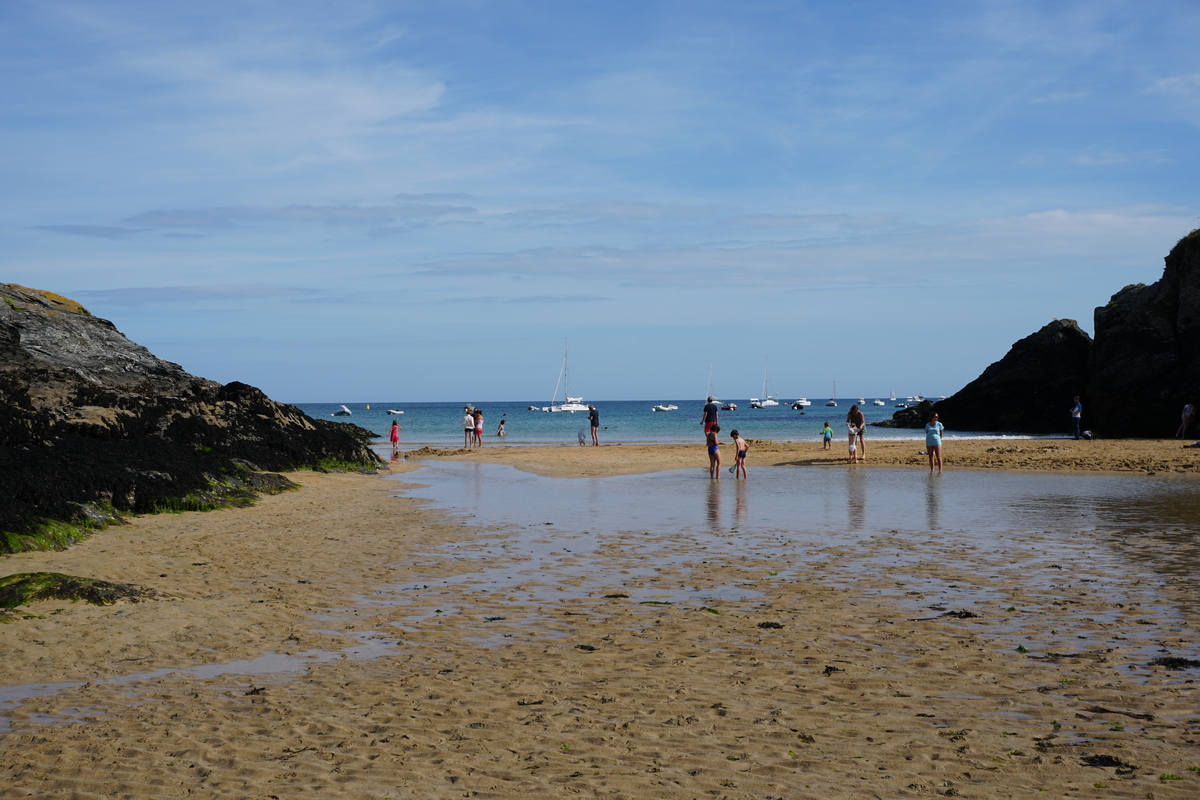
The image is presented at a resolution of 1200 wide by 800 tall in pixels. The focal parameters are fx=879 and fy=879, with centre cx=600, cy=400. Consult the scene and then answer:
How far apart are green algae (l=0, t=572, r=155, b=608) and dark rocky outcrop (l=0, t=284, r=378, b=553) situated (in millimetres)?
3075

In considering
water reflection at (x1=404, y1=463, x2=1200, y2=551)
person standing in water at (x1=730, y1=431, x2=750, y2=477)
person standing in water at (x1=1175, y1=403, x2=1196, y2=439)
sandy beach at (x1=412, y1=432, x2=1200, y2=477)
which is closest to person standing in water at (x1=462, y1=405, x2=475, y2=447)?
sandy beach at (x1=412, y1=432, x2=1200, y2=477)

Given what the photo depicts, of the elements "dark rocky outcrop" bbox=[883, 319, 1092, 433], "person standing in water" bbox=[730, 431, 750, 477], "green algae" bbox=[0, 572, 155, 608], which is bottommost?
"green algae" bbox=[0, 572, 155, 608]

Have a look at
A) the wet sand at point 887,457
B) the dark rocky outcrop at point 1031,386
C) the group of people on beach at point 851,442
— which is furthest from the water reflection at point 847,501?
the dark rocky outcrop at point 1031,386

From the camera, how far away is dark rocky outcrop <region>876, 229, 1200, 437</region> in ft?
140

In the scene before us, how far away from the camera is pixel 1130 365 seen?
4512 cm

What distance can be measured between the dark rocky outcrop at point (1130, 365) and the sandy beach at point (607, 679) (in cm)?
3589

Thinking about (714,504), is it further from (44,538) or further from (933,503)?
(44,538)

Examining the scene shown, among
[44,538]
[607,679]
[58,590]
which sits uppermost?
[44,538]

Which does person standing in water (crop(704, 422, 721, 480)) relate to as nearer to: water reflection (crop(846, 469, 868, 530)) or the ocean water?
water reflection (crop(846, 469, 868, 530))

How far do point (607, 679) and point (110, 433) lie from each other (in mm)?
18228

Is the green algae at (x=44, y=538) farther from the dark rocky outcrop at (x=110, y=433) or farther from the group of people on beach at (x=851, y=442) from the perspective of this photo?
the group of people on beach at (x=851, y=442)

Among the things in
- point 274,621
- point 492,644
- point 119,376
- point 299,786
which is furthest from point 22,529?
point 119,376

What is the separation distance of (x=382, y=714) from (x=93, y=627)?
398 cm

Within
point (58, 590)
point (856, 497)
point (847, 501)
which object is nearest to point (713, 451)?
point (856, 497)
